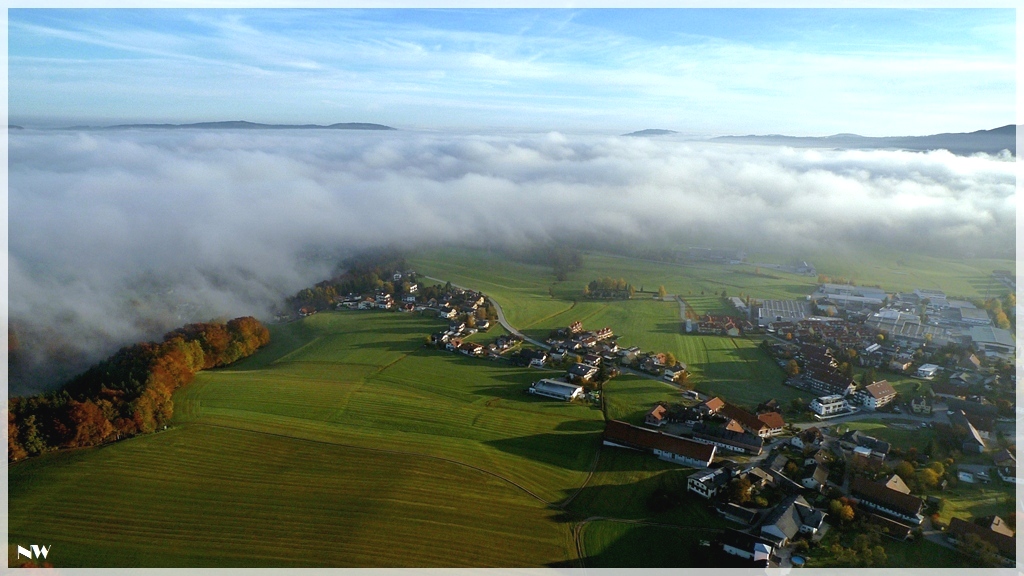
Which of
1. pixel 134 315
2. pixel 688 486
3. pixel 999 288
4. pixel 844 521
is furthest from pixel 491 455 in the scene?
pixel 999 288

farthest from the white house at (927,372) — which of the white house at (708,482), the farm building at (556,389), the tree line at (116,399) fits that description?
the tree line at (116,399)

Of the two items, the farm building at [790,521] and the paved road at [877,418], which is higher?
the paved road at [877,418]

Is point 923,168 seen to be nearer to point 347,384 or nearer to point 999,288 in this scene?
point 999,288

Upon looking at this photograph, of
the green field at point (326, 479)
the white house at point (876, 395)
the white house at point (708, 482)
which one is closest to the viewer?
the green field at point (326, 479)

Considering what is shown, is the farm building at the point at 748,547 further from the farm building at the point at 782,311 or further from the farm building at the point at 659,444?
the farm building at the point at 782,311

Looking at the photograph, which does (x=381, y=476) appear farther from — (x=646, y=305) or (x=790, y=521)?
(x=646, y=305)

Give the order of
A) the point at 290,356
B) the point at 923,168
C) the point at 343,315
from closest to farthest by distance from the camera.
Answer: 1. the point at 290,356
2. the point at 343,315
3. the point at 923,168

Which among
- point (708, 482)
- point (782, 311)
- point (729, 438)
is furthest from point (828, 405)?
point (782, 311)
